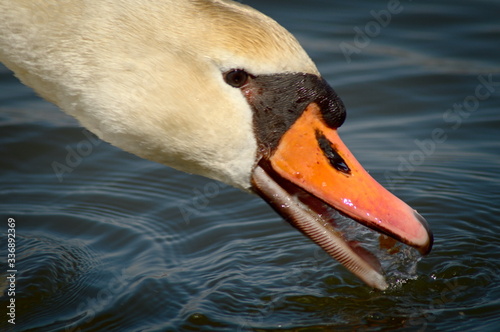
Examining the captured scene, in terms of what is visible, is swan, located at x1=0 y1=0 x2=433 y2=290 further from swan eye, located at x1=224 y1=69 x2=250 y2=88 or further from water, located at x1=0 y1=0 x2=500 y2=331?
water, located at x1=0 y1=0 x2=500 y2=331

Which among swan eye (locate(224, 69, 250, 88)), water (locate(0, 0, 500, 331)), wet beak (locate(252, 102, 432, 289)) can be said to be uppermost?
swan eye (locate(224, 69, 250, 88))

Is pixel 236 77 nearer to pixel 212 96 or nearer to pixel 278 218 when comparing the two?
pixel 212 96

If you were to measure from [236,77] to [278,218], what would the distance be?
2357mm

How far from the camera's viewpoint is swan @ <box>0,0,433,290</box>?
4109mm

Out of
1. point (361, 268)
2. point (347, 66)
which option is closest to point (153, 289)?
point (361, 268)

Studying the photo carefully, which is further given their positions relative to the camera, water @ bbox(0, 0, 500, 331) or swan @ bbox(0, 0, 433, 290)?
water @ bbox(0, 0, 500, 331)

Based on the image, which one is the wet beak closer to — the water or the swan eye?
the swan eye

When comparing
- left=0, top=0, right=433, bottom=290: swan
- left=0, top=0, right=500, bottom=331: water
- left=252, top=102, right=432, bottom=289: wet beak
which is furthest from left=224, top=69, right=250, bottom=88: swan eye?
left=0, top=0, right=500, bottom=331: water

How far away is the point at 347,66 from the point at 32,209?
147 inches

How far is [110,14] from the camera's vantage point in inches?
163

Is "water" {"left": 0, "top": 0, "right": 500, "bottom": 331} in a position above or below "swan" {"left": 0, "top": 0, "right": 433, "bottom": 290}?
below

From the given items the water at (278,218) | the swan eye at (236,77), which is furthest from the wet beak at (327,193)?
the water at (278,218)

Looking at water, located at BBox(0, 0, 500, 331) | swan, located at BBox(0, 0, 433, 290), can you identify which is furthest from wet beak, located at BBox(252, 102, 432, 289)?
water, located at BBox(0, 0, 500, 331)

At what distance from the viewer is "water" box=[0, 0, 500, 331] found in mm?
5125
